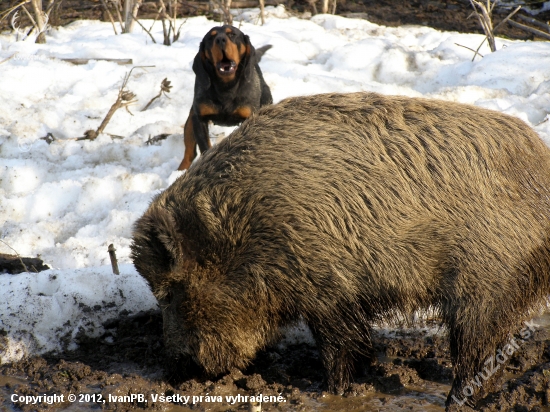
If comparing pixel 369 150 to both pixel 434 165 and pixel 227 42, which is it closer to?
pixel 434 165

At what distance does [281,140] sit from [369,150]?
1.79ft

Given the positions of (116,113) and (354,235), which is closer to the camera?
(354,235)

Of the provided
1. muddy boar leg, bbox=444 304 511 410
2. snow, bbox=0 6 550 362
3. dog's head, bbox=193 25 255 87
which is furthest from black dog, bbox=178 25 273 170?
muddy boar leg, bbox=444 304 511 410

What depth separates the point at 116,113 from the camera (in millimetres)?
9109

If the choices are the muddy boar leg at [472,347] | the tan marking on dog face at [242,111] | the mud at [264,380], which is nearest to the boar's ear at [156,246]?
the mud at [264,380]

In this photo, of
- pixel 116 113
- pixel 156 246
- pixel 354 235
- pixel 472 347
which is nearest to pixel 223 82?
pixel 116 113

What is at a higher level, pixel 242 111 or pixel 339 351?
pixel 339 351

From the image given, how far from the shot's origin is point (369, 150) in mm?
3965

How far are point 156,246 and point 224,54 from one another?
381 centimetres

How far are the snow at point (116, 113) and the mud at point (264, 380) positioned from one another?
29 cm

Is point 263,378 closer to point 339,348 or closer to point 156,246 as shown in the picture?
point 339,348

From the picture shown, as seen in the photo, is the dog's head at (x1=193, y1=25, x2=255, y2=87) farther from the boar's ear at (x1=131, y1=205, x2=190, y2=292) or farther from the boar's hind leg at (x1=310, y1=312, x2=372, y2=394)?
the boar's hind leg at (x1=310, y1=312, x2=372, y2=394)

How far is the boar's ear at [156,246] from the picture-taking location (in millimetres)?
3863

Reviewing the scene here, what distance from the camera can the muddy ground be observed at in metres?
3.96
